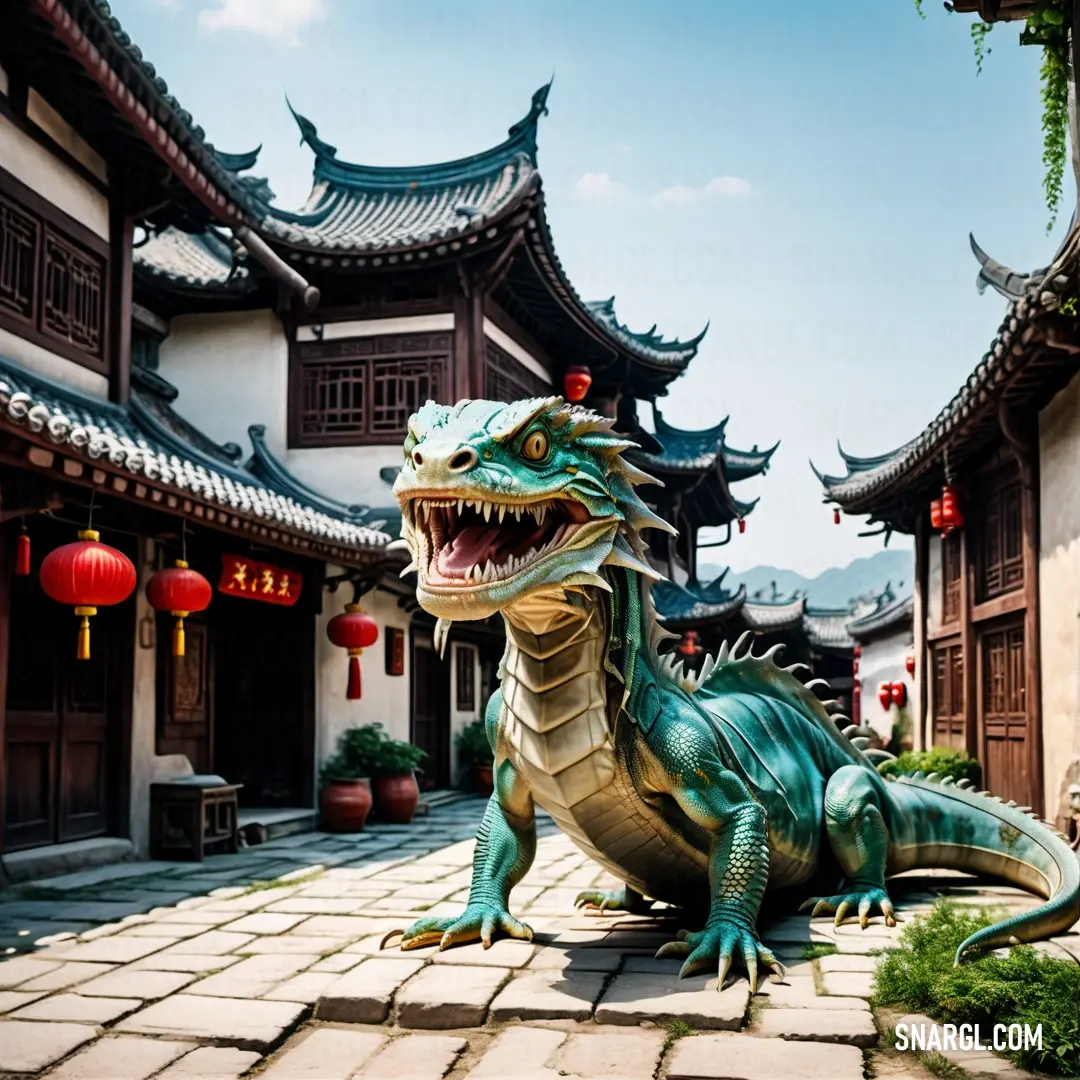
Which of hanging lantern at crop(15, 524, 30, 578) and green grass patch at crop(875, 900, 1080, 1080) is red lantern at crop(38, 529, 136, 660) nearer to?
hanging lantern at crop(15, 524, 30, 578)

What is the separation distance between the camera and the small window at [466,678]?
1533cm

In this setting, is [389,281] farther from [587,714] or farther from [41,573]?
[587,714]

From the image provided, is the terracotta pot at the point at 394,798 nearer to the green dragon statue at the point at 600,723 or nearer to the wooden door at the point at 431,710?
the wooden door at the point at 431,710

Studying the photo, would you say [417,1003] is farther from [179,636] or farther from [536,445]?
[179,636]

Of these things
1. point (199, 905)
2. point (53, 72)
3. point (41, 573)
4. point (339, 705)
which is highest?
point (53, 72)

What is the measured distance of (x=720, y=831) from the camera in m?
4.23

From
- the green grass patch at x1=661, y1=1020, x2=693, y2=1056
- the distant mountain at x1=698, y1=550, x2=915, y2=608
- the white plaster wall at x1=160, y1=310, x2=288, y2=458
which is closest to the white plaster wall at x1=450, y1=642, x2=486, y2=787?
the white plaster wall at x1=160, y1=310, x2=288, y2=458

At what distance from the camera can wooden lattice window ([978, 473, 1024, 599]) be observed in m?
10.6

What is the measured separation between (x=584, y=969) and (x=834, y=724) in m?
2.20

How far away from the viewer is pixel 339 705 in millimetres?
11555

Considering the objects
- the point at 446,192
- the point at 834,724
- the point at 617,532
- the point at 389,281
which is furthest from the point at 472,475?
the point at 446,192

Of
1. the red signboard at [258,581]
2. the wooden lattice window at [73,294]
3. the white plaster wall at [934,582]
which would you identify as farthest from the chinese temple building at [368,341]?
the white plaster wall at [934,582]

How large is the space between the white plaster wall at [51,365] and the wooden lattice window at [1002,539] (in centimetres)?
780

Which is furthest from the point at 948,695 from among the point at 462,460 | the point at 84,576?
the point at 462,460
